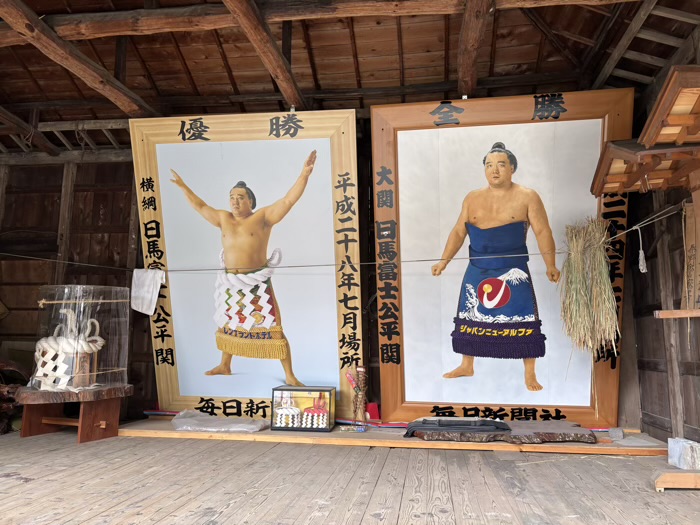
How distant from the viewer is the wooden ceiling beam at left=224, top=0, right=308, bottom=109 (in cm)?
361

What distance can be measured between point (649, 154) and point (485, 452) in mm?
2222

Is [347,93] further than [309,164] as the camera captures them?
Yes

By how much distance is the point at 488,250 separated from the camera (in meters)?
4.54

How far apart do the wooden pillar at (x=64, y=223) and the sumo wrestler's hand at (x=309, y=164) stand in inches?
111

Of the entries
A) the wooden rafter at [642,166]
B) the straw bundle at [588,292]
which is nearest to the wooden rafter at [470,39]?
the wooden rafter at [642,166]

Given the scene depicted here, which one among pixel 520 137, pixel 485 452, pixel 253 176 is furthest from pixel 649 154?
pixel 253 176

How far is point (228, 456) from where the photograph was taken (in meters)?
3.90

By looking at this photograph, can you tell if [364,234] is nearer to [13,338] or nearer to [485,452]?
[485,452]

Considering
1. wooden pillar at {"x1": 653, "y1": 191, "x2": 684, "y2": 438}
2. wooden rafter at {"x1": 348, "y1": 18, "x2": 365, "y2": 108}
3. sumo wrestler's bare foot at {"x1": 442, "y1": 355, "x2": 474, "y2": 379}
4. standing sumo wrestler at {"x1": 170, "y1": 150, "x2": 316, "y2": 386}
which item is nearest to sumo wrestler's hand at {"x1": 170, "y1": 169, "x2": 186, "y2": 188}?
standing sumo wrestler at {"x1": 170, "y1": 150, "x2": 316, "y2": 386}

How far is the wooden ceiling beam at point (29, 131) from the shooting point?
17.6 ft

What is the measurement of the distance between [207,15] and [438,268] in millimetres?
2539

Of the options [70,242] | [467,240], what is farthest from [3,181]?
[467,240]

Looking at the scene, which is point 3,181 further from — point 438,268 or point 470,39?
point 470,39

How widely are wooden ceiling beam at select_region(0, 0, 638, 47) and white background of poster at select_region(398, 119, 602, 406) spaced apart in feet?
3.37
